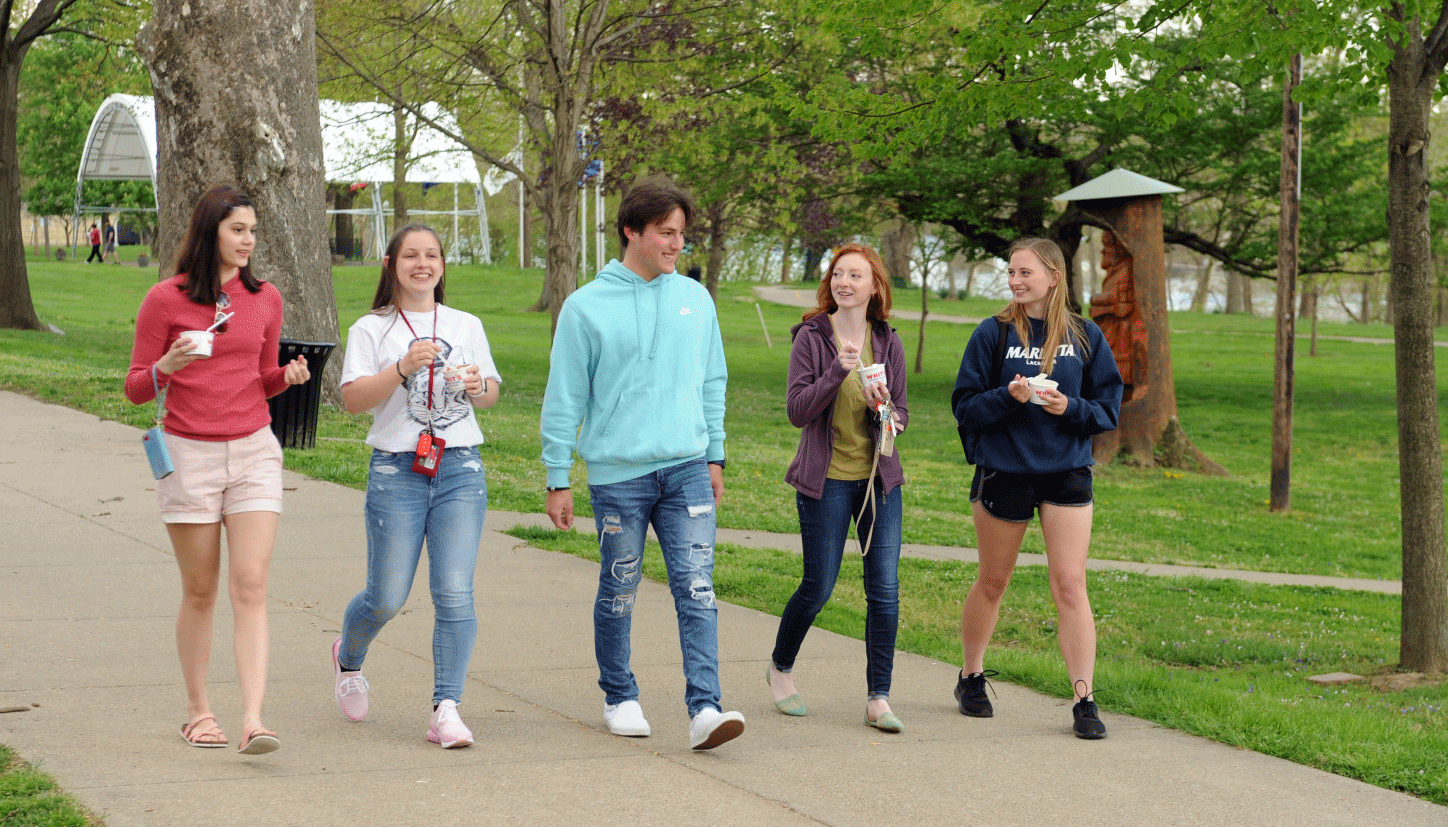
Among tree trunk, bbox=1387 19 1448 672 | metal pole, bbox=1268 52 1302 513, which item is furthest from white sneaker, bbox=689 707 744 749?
metal pole, bbox=1268 52 1302 513

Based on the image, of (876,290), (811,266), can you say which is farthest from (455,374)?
(811,266)

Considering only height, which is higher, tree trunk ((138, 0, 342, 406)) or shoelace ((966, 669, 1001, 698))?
tree trunk ((138, 0, 342, 406))

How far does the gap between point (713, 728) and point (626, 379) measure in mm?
1172

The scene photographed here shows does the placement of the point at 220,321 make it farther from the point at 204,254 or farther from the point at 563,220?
the point at 563,220

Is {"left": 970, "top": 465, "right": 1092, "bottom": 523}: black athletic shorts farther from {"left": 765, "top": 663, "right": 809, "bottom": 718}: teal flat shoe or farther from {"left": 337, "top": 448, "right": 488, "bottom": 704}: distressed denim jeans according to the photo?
{"left": 337, "top": 448, "right": 488, "bottom": 704}: distressed denim jeans

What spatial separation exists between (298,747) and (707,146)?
18.1 meters

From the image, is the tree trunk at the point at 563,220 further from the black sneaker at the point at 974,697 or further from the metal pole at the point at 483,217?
the metal pole at the point at 483,217

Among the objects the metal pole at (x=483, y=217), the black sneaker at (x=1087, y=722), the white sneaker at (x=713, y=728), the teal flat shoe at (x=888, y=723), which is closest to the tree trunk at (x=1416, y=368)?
the black sneaker at (x=1087, y=722)

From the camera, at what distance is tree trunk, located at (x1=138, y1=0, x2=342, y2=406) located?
41.3ft

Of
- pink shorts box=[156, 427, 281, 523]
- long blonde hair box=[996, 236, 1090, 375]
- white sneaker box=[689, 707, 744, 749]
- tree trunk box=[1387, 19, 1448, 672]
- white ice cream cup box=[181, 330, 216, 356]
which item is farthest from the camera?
tree trunk box=[1387, 19, 1448, 672]

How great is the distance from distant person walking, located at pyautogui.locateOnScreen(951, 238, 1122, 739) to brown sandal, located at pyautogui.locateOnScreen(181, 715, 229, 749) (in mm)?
2669

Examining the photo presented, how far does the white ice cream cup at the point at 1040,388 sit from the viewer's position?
5.05m

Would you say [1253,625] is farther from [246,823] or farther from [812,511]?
[246,823]

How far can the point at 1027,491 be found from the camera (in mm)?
5277
